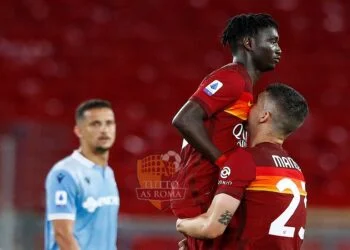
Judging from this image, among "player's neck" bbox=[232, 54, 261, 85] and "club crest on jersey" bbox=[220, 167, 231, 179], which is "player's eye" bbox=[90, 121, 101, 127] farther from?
"club crest on jersey" bbox=[220, 167, 231, 179]

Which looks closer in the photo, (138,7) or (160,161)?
(160,161)

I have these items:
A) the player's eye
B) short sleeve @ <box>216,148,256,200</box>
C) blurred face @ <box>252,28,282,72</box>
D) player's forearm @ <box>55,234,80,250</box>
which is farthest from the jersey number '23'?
the player's eye

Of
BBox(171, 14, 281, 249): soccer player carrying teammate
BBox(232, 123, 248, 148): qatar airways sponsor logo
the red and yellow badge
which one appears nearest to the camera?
BBox(171, 14, 281, 249): soccer player carrying teammate

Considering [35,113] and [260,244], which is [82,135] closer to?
[260,244]

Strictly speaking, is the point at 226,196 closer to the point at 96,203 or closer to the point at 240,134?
the point at 240,134

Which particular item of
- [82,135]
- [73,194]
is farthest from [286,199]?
[82,135]

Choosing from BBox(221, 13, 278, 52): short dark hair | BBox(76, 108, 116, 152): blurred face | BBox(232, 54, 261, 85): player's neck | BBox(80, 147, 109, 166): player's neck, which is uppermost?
BBox(76, 108, 116, 152): blurred face

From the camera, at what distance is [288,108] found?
134 inches

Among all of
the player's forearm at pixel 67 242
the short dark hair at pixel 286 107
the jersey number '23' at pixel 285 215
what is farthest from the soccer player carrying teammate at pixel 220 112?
the player's forearm at pixel 67 242

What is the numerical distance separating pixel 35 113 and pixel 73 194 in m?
4.09

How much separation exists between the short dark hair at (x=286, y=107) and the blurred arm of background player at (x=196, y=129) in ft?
0.91

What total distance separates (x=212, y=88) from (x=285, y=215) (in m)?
0.58

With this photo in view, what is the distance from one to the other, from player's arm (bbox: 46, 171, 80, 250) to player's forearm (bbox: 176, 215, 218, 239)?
147 centimetres

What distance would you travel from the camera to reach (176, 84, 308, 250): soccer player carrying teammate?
326cm
